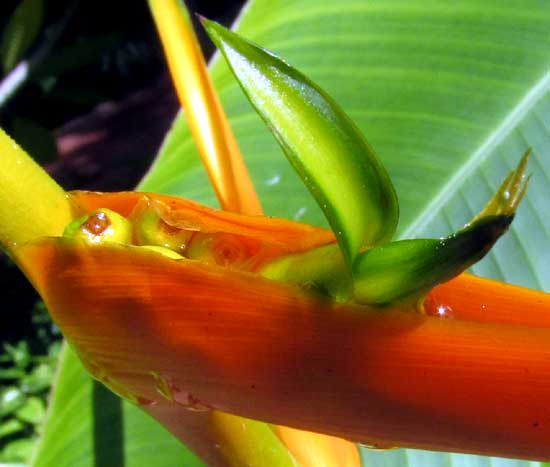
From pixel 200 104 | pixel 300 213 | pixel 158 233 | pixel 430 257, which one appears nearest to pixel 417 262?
pixel 430 257

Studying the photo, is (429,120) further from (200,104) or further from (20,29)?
(20,29)

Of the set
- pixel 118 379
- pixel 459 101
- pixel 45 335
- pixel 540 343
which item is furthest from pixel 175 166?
pixel 45 335

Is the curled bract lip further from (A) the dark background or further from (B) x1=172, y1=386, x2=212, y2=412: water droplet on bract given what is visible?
(A) the dark background

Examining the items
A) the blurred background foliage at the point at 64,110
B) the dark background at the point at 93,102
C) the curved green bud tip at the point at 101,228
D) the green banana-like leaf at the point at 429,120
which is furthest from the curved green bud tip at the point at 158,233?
the dark background at the point at 93,102

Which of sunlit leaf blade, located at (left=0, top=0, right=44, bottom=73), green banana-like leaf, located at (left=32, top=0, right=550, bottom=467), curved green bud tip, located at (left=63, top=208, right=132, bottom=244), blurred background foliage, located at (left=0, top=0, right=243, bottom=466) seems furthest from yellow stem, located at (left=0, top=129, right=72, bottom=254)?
sunlit leaf blade, located at (left=0, top=0, right=44, bottom=73)

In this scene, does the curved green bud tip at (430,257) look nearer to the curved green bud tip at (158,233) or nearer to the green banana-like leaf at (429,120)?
the curved green bud tip at (158,233)

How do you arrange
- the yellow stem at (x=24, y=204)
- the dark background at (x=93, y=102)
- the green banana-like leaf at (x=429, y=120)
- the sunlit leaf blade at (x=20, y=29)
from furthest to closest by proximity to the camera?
the dark background at (x=93, y=102), the sunlit leaf blade at (x=20, y=29), the green banana-like leaf at (x=429, y=120), the yellow stem at (x=24, y=204)

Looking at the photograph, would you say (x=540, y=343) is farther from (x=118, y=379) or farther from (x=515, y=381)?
(x=118, y=379)
